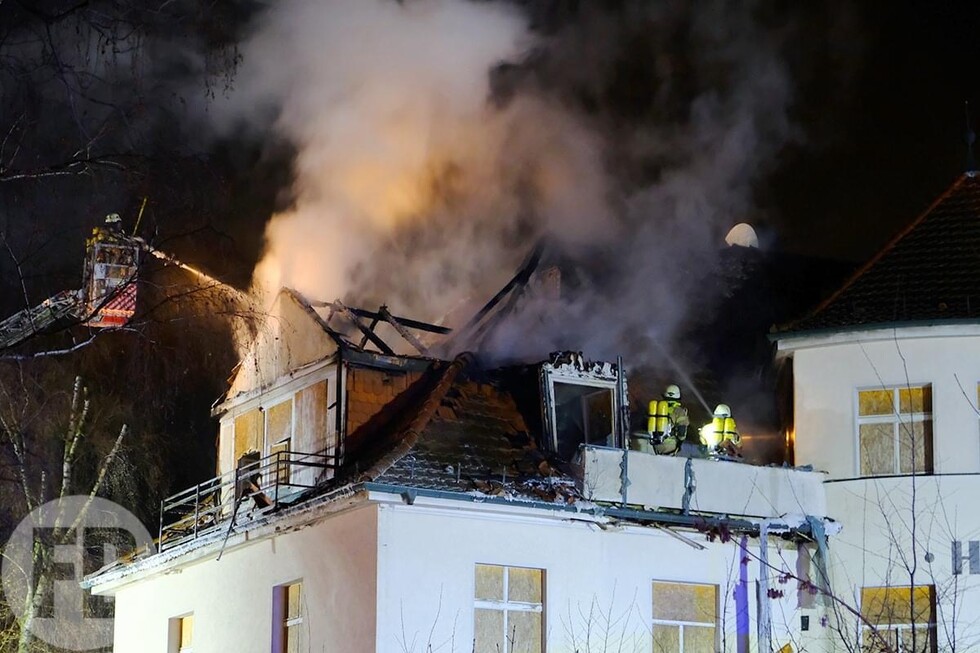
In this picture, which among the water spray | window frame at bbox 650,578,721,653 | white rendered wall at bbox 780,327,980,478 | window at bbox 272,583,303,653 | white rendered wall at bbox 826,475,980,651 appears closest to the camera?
window at bbox 272,583,303,653

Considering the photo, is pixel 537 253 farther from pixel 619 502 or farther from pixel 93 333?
pixel 93 333

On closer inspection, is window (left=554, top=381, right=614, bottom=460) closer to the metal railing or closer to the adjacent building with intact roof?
the adjacent building with intact roof

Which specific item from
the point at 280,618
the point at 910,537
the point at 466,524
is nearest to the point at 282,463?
the point at 280,618

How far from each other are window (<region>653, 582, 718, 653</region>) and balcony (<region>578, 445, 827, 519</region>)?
1115 mm

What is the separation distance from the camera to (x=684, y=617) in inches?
843

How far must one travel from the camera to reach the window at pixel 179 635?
24.3 metres

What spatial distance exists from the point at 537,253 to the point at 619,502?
706 centimetres

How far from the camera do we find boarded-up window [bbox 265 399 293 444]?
77.2 ft

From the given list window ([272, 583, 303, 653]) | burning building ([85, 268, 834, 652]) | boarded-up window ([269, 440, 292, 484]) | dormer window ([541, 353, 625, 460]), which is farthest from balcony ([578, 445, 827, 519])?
boarded-up window ([269, 440, 292, 484])

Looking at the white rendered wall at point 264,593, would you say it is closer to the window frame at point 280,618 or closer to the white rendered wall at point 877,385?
the window frame at point 280,618

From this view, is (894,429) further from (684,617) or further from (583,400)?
(583,400)

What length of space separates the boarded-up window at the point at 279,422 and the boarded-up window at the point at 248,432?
0.93 feet

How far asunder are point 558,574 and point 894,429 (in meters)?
→ 5.82

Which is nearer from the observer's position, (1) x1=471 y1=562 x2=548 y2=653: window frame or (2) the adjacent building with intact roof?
(1) x1=471 y1=562 x2=548 y2=653: window frame
